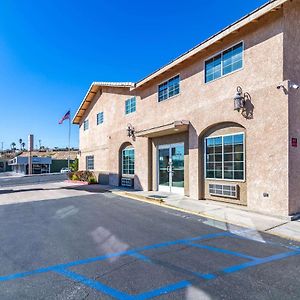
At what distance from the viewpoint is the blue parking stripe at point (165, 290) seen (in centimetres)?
354

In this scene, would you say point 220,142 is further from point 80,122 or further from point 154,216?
point 80,122

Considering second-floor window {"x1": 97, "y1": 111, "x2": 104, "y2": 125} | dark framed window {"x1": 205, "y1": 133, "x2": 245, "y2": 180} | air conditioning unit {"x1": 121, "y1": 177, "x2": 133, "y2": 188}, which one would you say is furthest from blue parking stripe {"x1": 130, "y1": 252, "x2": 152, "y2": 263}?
second-floor window {"x1": 97, "y1": 111, "x2": 104, "y2": 125}

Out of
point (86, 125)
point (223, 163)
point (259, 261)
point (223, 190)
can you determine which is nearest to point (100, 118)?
point (86, 125)

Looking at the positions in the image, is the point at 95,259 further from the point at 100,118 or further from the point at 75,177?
the point at 75,177

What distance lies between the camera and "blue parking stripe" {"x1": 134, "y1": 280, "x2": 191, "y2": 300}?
3543 mm

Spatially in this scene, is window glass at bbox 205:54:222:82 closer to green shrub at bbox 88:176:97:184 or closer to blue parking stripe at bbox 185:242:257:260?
blue parking stripe at bbox 185:242:257:260

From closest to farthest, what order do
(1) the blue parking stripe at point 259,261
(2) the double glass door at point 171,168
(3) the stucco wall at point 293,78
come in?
1. (1) the blue parking stripe at point 259,261
2. (3) the stucco wall at point 293,78
3. (2) the double glass door at point 171,168

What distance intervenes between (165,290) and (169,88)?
11483 mm

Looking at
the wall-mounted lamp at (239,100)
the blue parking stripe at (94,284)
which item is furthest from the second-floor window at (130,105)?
the blue parking stripe at (94,284)

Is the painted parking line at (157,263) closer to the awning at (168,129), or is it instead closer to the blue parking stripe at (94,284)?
the blue parking stripe at (94,284)

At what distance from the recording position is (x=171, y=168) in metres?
13.6

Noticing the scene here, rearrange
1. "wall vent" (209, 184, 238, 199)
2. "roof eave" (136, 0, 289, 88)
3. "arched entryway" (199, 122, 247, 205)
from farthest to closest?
"wall vent" (209, 184, 238, 199)
"arched entryway" (199, 122, 247, 205)
"roof eave" (136, 0, 289, 88)

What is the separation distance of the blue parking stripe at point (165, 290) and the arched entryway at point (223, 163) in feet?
20.7

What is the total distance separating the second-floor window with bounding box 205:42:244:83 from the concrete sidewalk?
17.6 feet
